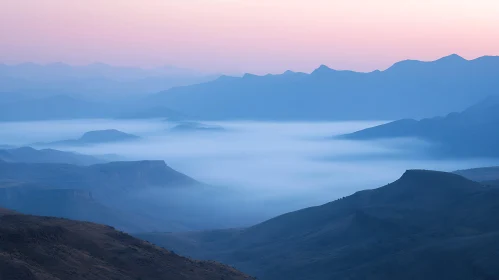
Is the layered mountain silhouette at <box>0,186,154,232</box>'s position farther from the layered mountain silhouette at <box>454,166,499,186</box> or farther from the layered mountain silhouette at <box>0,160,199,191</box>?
the layered mountain silhouette at <box>454,166,499,186</box>

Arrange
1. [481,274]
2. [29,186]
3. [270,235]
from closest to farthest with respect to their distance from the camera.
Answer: [481,274], [270,235], [29,186]

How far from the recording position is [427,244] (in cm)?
6700

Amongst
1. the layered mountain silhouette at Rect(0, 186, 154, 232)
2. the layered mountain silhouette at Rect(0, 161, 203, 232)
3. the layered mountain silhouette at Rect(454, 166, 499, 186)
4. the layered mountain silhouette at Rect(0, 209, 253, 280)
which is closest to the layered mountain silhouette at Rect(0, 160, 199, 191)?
the layered mountain silhouette at Rect(0, 161, 203, 232)

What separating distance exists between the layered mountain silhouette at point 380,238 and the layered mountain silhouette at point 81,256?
27.1 metres

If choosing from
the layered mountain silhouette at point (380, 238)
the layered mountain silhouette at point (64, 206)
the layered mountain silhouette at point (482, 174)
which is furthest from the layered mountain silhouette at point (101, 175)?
the layered mountain silhouette at point (482, 174)

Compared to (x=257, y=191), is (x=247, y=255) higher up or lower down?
lower down

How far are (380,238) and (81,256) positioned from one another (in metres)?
47.4

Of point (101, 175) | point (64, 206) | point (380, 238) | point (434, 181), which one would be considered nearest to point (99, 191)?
point (101, 175)

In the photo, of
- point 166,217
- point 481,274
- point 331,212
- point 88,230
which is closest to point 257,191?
point 166,217

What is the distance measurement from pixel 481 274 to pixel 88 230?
114 ft

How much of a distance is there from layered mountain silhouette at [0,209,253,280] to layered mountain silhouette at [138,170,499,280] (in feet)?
88.8

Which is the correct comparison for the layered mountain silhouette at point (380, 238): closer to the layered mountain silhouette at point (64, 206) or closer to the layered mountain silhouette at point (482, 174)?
the layered mountain silhouette at point (64, 206)

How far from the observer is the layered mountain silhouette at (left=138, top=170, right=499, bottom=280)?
6209 cm

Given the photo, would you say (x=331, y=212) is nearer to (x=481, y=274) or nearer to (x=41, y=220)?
(x=481, y=274)
